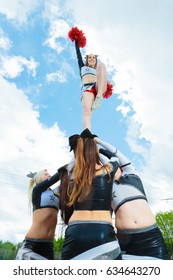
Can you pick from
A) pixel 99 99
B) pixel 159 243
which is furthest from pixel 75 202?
pixel 99 99

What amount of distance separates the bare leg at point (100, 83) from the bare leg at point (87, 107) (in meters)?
0.08

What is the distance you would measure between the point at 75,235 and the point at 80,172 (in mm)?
566

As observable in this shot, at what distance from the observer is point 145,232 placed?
11.5 feet

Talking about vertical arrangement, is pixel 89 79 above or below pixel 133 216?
above

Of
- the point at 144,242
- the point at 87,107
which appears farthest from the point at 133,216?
the point at 87,107

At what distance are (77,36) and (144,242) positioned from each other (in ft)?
11.8

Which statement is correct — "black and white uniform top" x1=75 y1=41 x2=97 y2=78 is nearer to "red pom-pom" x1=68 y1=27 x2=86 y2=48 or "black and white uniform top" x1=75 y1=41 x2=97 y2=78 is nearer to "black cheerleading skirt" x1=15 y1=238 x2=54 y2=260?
"red pom-pom" x1=68 y1=27 x2=86 y2=48

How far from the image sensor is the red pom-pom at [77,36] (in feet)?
18.8

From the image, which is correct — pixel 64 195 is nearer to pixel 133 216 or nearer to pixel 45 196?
pixel 45 196

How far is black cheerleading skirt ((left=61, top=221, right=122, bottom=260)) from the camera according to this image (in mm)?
2998

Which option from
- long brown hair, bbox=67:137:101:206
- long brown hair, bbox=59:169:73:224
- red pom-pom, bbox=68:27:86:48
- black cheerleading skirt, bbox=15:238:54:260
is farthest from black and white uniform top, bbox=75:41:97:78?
black cheerleading skirt, bbox=15:238:54:260

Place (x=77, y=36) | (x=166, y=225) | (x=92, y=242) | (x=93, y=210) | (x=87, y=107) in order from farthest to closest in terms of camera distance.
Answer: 1. (x=166, y=225)
2. (x=77, y=36)
3. (x=87, y=107)
4. (x=93, y=210)
5. (x=92, y=242)

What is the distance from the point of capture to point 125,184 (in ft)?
12.5
